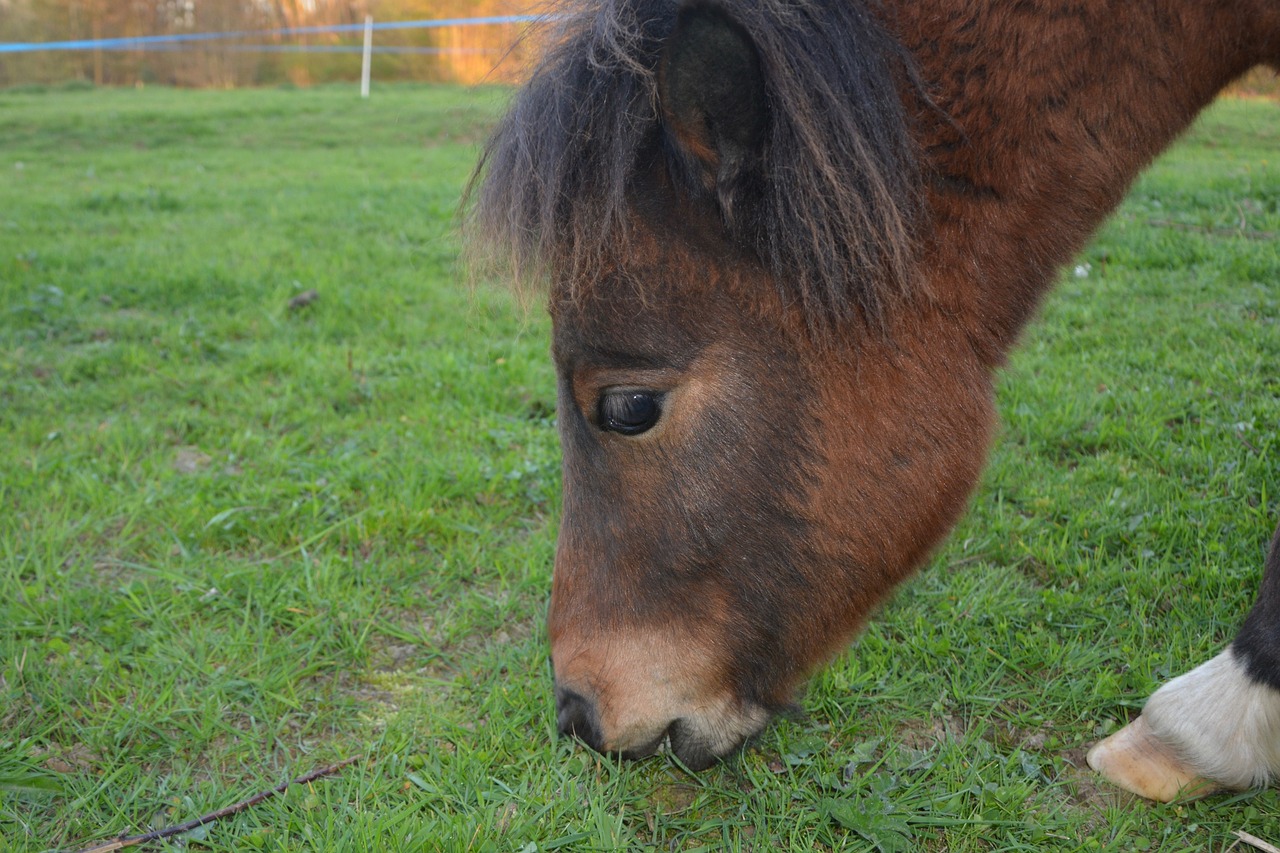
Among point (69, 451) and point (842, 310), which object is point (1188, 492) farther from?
point (69, 451)

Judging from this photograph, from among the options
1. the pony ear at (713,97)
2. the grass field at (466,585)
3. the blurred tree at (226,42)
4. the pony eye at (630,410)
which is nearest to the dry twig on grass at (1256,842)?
the grass field at (466,585)

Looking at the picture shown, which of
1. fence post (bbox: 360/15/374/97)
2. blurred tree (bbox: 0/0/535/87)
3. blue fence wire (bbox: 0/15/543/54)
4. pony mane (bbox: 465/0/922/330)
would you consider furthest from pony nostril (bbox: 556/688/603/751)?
fence post (bbox: 360/15/374/97)

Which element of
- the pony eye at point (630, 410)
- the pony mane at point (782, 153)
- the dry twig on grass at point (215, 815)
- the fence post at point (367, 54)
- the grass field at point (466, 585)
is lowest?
the dry twig on grass at point (215, 815)

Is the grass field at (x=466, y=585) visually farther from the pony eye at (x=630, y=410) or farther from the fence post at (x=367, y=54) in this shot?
the fence post at (x=367, y=54)

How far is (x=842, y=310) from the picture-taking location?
5.86 ft

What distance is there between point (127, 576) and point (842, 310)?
2.49 metres

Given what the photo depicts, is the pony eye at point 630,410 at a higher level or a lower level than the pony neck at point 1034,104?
lower

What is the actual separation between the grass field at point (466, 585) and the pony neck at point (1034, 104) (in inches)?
41.0

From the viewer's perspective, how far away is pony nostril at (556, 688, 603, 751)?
1.96 m

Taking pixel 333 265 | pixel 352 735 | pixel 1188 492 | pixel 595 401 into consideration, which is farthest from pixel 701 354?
pixel 333 265

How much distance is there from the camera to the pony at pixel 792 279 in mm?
1718

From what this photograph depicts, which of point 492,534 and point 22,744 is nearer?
point 22,744

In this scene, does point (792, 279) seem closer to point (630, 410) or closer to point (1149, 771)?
point (630, 410)

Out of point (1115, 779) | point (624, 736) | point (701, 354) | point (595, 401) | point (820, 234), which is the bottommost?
point (1115, 779)
